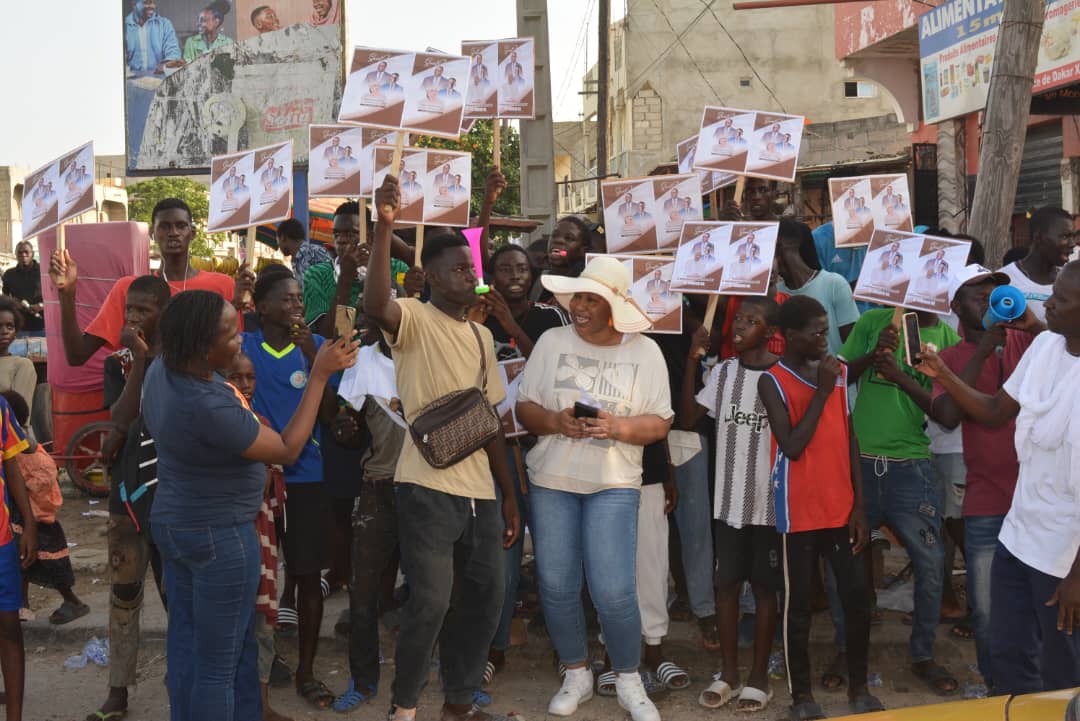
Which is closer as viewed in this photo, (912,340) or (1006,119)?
(912,340)

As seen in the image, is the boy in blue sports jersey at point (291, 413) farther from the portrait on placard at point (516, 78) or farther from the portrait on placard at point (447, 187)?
the portrait on placard at point (516, 78)

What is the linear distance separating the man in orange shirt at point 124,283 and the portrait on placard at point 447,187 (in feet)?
3.99

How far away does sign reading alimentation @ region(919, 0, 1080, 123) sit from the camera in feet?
39.7

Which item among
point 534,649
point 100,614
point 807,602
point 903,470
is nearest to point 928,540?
point 903,470

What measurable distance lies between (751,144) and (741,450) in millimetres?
2015

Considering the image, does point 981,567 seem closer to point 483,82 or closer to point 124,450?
point 124,450

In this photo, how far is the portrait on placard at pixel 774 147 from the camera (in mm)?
6297

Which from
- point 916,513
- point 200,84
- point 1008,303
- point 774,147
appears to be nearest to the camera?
point 1008,303

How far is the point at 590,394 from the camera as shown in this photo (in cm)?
511

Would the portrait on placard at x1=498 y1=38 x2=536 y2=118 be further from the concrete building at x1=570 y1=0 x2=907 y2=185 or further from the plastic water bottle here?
the concrete building at x1=570 y1=0 x2=907 y2=185

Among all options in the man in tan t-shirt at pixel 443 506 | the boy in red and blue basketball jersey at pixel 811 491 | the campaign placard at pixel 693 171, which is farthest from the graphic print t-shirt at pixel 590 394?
the campaign placard at pixel 693 171

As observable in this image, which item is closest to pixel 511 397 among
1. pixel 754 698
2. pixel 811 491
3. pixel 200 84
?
pixel 811 491

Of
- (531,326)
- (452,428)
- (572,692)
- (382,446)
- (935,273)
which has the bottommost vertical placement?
(572,692)

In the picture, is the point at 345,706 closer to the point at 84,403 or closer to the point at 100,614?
the point at 100,614
